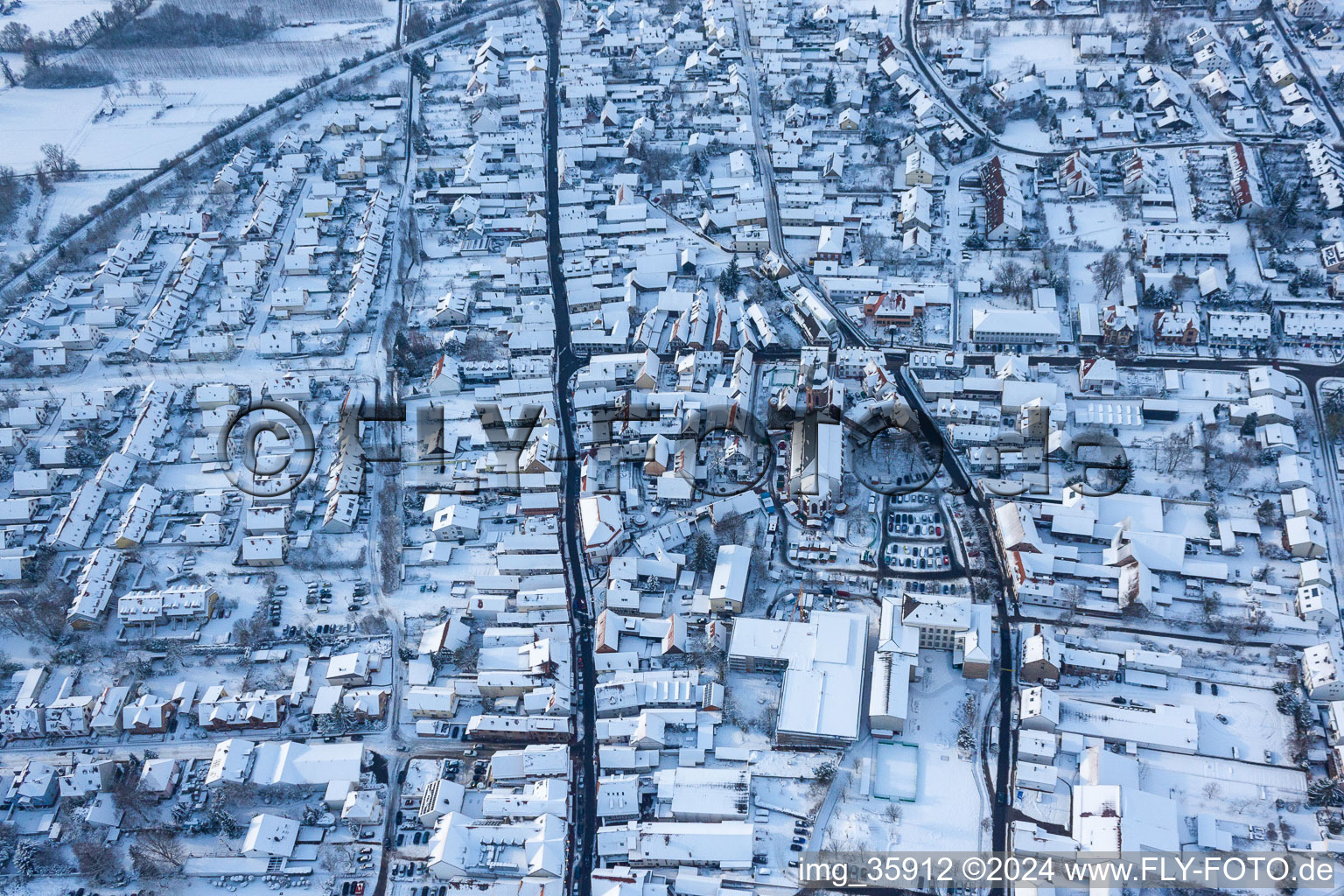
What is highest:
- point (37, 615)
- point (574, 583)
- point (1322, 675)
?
point (1322, 675)

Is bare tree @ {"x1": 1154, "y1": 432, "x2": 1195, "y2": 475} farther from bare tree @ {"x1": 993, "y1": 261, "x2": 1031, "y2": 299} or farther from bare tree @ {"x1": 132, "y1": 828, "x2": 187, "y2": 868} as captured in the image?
bare tree @ {"x1": 132, "y1": 828, "x2": 187, "y2": 868}

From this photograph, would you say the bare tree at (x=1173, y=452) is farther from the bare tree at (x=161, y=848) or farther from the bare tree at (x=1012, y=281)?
the bare tree at (x=161, y=848)

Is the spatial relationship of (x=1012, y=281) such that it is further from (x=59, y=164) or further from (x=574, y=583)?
(x=59, y=164)

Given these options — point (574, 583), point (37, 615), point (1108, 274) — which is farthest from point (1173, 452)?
point (37, 615)

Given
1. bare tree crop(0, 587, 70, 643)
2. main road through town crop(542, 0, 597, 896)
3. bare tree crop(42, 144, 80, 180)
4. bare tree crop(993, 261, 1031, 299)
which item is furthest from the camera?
bare tree crop(42, 144, 80, 180)

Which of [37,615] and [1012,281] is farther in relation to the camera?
[1012,281]

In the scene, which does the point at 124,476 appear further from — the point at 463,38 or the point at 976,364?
the point at 463,38

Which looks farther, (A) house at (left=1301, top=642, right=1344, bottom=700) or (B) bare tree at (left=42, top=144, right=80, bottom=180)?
(B) bare tree at (left=42, top=144, right=80, bottom=180)

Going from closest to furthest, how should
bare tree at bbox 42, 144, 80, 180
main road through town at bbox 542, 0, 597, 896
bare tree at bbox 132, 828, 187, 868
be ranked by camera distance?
bare tree at bbox 132, 828, 187, 868, main road through town at bbox 542, 0, 597, 896, bare tree at bbox 42, 144, 80, 180

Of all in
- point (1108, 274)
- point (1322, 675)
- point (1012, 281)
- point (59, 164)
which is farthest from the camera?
point (59, 164)

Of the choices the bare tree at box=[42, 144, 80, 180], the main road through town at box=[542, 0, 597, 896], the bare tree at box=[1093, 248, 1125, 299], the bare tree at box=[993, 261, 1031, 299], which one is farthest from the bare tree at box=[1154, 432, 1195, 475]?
the bare tree at box=[42, 144, 80, 180]

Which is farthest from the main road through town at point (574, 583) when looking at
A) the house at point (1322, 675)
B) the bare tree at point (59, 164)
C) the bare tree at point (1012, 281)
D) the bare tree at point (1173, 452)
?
the bare tree at point (59, 164)
